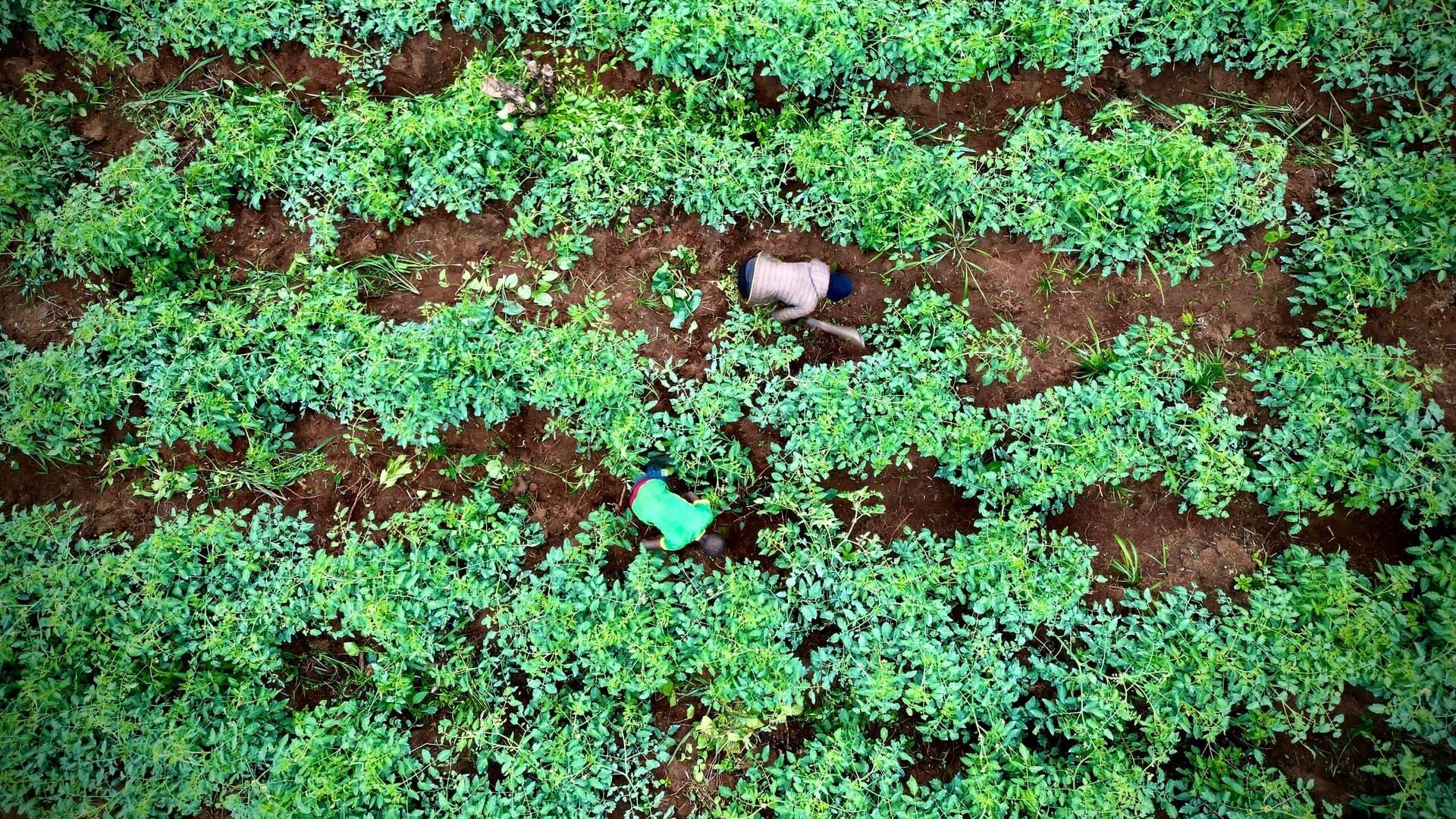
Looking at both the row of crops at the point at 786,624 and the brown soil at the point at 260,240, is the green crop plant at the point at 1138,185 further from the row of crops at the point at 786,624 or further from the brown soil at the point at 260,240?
the brown soil at the point at 260,240

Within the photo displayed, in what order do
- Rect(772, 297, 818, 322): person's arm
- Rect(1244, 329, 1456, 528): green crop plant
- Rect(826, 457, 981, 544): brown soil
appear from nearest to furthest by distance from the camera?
Rect(1244, 329, 1456, 528): green crop plant → Rect(772, 297, 818, 322): person's arm → Rect(826, 457, 981, 544): brown soil

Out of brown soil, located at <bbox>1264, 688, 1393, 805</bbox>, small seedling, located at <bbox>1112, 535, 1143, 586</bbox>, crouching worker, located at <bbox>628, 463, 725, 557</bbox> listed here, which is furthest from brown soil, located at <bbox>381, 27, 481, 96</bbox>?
brown soil, located at <bbox>1264, 688, 1393, 805</bbox>

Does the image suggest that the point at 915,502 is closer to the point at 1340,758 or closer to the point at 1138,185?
the point at 1138,185

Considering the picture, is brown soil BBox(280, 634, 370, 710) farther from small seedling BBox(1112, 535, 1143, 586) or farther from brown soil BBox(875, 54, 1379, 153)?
brown soil BBox(875, 54, 1379, 153)

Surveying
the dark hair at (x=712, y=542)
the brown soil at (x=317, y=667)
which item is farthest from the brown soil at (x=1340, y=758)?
the brown soil at (x=317, y=667)

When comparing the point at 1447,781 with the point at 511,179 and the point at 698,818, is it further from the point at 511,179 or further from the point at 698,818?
the point at 511,179

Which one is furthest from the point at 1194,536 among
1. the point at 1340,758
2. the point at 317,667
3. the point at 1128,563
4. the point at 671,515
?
the point at 317,667
